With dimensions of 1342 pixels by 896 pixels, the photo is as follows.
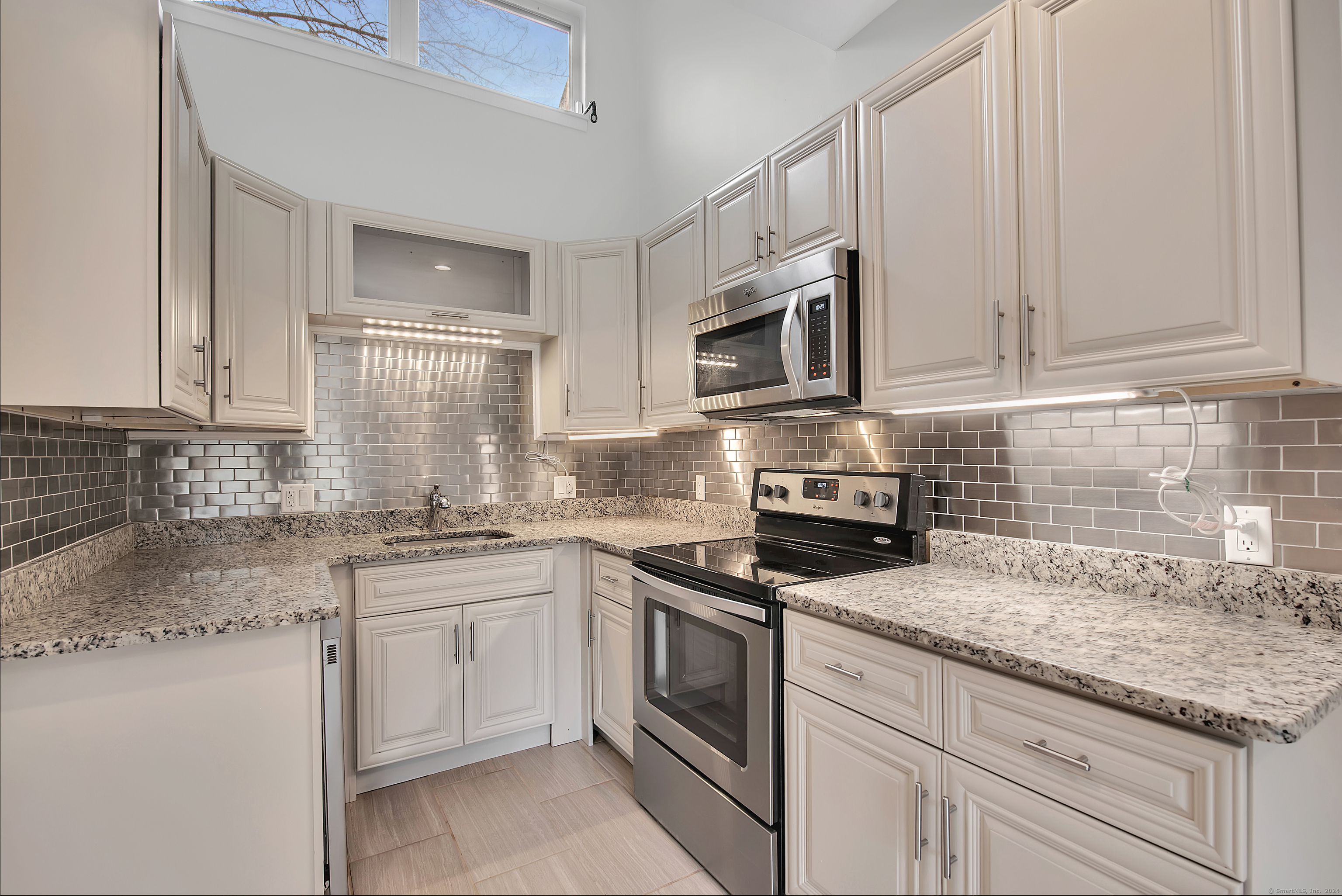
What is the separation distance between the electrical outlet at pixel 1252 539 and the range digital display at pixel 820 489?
97 cm

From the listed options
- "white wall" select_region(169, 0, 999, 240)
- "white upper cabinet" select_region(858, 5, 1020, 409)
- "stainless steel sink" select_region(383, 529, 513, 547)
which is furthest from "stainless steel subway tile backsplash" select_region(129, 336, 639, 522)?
"white upper cabinet" select_region(858, 5, 1020, 409)

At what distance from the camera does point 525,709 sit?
250 centimetres

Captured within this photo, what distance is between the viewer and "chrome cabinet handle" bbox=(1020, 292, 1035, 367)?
4.54 feet

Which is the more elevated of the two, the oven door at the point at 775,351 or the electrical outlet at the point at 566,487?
the oven door at the point at 775,351

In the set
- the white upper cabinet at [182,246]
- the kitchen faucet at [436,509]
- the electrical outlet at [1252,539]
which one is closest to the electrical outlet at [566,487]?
the kitchen faucet at [436,509]

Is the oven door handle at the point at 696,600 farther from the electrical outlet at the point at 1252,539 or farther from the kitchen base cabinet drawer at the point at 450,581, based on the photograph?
the electrical outlet at the point at 1252,539

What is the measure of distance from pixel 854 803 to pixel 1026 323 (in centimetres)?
111

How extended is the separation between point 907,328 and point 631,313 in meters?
1.48

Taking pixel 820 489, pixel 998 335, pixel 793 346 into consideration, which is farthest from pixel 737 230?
pixel 998 335

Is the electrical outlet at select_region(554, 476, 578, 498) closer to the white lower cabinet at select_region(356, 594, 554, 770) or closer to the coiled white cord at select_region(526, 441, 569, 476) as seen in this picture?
the coiled white cord at select_region(526, 441, 569, 476)

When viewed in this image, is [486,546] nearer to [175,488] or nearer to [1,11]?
[175,488]

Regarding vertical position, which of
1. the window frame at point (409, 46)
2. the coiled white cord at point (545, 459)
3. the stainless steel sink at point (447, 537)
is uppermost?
the window frame at point (409, 46)

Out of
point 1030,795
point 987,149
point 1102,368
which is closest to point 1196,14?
point 987,149

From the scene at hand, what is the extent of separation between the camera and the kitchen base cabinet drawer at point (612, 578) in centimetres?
230
